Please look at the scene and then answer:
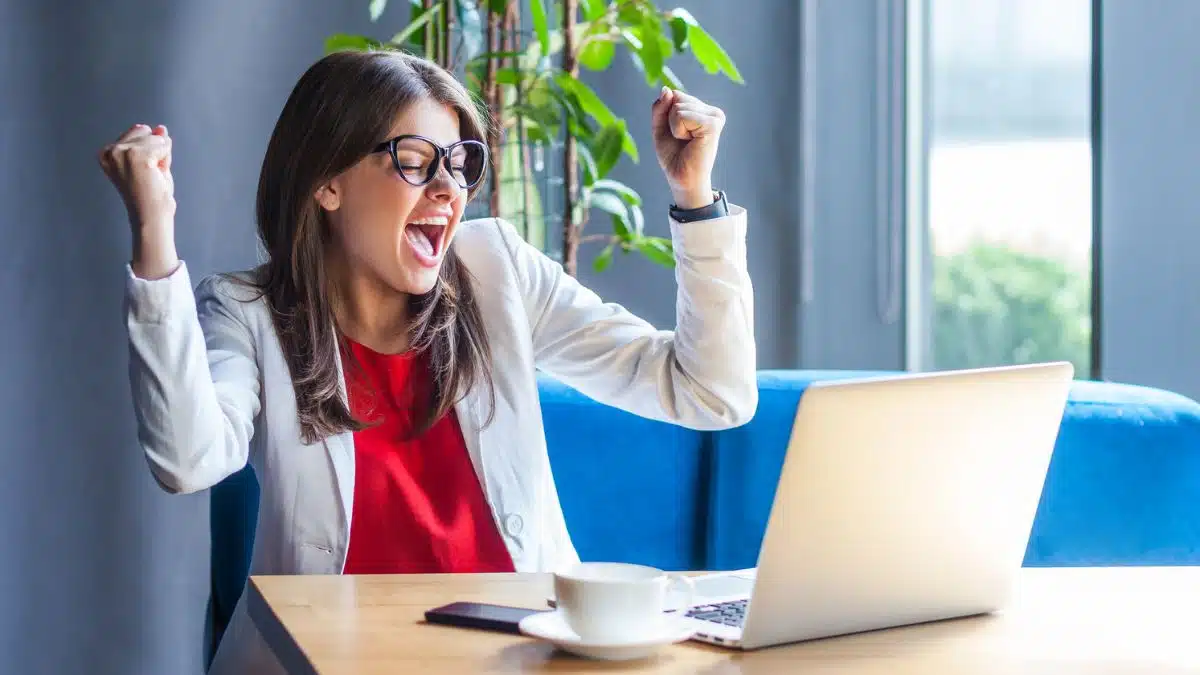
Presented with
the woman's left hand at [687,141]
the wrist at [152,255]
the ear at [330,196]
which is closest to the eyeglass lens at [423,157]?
the ear at [330,196]

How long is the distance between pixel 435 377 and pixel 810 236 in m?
1.77

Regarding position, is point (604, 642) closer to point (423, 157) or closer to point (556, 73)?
point (423, 157)

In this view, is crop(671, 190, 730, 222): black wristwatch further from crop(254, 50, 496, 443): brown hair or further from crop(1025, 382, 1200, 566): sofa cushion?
crop(1025, 382, 1200, 566): sofa cushion

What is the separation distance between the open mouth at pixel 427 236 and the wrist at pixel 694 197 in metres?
0.29

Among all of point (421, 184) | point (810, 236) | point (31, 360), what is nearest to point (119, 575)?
point (31, 360)

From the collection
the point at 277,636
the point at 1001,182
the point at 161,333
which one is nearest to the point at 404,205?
the point at 161,333

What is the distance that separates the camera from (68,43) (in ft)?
8.04

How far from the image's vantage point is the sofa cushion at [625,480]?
1.92m

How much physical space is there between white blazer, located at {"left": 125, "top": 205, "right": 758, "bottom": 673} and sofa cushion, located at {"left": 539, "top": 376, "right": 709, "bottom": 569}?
13cm

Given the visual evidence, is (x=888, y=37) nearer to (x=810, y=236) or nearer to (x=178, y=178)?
(x=810, y=236)

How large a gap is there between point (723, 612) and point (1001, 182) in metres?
2.28

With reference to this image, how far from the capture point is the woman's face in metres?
1.56

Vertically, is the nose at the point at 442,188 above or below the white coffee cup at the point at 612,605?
above

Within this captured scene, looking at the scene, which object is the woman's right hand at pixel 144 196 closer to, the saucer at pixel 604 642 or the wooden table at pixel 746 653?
the wooden table at pixel 746 653
